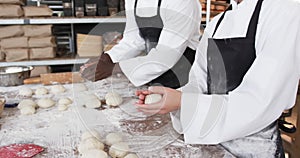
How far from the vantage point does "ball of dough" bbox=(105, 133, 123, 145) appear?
3.16 feet

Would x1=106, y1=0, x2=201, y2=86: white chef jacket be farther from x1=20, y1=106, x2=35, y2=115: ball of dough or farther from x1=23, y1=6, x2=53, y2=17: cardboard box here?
x1=23, y1=6, x2=53, y2=17: cardboard box

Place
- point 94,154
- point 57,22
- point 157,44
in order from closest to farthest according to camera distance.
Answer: point 94,154, point 157,44, point 57,22

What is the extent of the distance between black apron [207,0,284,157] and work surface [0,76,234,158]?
0.06m

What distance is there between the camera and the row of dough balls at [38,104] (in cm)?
122

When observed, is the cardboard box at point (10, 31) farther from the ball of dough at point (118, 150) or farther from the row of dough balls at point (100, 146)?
the ball of dough at point (118, 150)

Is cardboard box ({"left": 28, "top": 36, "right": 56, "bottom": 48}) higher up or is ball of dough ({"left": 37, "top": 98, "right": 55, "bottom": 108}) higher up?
cardboard box ({"left": 28, "top": 36, "right": 56, "bottom": 48})

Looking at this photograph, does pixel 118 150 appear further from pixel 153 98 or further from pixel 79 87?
pixel 79 87

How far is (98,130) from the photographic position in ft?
3.57

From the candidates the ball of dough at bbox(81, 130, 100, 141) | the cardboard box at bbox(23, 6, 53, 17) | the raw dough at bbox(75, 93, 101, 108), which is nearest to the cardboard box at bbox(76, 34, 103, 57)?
the cardboard box at bbox(23, 6, 53, 17)

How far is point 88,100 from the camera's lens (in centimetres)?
130

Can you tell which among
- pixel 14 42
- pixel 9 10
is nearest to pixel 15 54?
pixel 14 42

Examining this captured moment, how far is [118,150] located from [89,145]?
9cm

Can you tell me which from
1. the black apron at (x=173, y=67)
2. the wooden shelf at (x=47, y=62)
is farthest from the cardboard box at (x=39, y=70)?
the black apron at (x=173, y=67)

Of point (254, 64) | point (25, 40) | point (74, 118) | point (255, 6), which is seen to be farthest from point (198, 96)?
point (25, 40)
